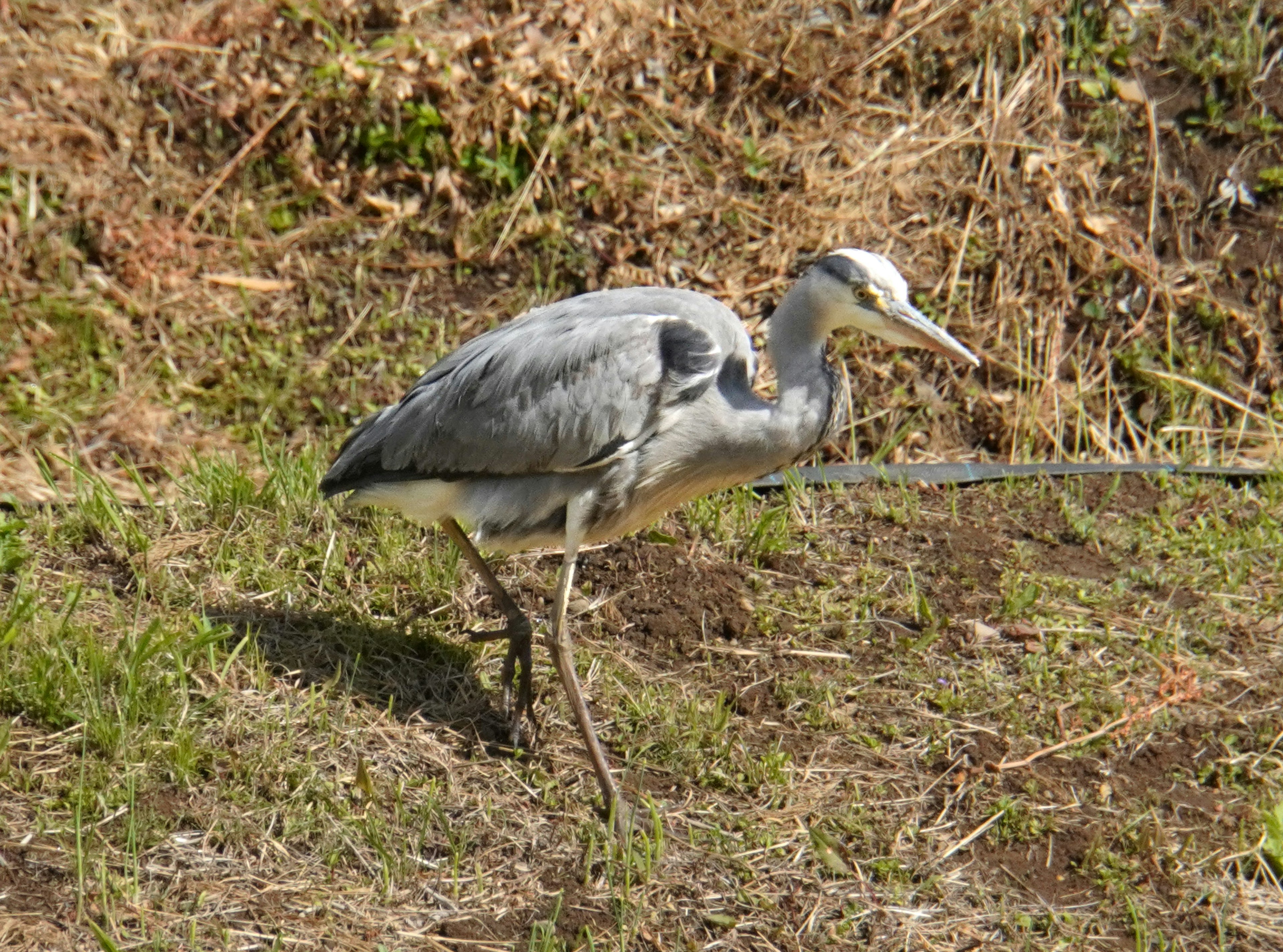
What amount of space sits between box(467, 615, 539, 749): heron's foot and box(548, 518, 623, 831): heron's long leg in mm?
113

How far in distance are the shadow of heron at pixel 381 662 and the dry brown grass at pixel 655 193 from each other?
1.53 meters

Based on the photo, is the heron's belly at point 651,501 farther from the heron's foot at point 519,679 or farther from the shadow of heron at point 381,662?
the shadow of heron at point 381,662

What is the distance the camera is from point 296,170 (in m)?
6.35

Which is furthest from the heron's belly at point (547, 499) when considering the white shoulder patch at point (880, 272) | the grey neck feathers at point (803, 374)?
the white shoulder patch at point (880, 272)

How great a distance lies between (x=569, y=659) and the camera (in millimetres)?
4109

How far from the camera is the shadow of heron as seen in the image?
4223 millimetres

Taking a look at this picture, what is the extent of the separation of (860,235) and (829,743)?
9.79 feet

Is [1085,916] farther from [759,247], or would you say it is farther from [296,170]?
[296,170]

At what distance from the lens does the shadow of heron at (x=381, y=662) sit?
166 inches

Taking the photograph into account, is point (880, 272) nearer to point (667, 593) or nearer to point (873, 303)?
point (873, 303)

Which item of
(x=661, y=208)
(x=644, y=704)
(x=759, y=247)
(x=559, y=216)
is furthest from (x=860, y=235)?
(x=644, y=704)

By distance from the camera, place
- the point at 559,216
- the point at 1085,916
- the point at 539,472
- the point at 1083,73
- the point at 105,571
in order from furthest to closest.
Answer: the point at 1083,73
the point at 559,216
the point at 105,571
the point at 539,472
the point at 1085,916

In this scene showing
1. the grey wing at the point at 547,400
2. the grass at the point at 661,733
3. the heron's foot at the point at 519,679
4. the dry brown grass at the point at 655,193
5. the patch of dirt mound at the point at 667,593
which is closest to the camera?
the grass at the point at 661,733

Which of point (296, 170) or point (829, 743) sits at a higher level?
point (296, 170)
